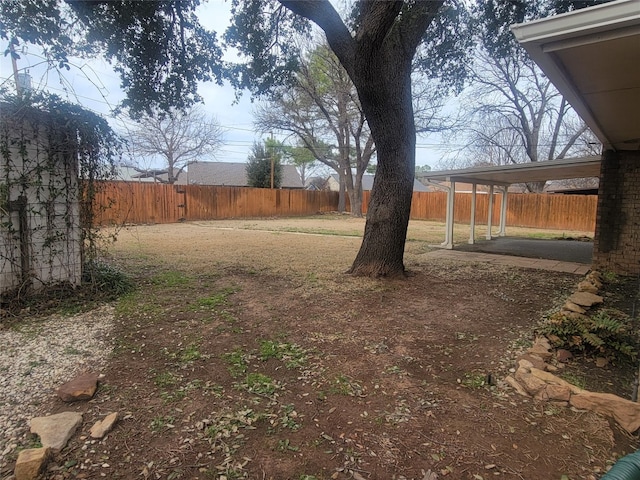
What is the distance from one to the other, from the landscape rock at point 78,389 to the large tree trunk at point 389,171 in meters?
3.89

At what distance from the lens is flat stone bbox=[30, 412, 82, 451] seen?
204cm

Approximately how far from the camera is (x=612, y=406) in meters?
2.30

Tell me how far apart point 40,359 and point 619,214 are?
8.21 m

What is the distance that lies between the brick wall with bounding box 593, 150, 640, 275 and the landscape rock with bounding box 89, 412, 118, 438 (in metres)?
7.56

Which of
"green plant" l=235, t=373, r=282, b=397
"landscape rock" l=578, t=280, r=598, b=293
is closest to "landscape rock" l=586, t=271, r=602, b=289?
"landscape rock" l=578, t=280, r=598, b=293

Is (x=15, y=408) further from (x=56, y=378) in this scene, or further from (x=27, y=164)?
(x=27, y=164)

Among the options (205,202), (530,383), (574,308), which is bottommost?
(530,383)

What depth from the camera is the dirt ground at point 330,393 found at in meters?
1.96

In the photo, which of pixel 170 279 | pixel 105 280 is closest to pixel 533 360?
pixel 170 279

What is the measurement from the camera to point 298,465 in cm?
193

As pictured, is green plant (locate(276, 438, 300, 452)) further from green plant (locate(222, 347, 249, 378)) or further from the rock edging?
the rock edging

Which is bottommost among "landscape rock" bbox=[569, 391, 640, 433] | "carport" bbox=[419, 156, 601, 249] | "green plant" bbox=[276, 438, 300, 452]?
"green plant" bbox=[276, 438, 300, 452]

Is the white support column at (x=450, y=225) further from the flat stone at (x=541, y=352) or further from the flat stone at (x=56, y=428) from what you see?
the flat stone at (x=56, y=428)

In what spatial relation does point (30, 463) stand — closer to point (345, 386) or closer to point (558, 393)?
point (345, 386)
